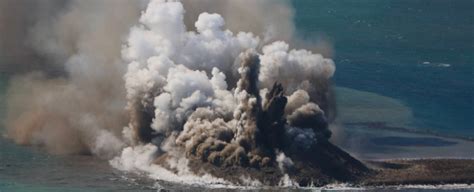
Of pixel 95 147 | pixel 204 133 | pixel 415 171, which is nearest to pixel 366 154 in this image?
pixel 415 171

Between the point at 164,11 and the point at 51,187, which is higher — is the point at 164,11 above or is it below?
above

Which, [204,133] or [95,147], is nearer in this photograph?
[204,133]

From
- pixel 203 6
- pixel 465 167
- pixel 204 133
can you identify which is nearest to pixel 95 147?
pixel 204 133

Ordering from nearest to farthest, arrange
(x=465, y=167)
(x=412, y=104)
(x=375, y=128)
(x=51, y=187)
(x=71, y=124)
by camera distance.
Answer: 1. (x=51, y=187)
2. (x=465, y=167)
3. (x=71, y=124)
4. (x=375, y=128)
5. (x=412, y=104)

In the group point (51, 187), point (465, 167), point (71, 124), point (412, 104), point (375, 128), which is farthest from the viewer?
point (412, 104)

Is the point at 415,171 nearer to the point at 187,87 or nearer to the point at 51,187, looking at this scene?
the point at 187,87

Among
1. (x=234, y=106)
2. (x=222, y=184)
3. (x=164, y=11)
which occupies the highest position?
(x=164, y=11)
